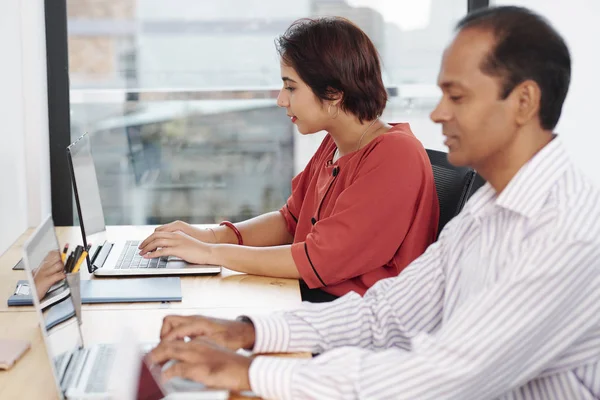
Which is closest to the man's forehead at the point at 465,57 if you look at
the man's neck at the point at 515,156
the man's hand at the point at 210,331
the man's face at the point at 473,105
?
the man's face at the point at 473,105

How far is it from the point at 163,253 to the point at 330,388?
0.94 m

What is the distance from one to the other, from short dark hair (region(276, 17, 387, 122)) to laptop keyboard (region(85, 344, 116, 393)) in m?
0.98

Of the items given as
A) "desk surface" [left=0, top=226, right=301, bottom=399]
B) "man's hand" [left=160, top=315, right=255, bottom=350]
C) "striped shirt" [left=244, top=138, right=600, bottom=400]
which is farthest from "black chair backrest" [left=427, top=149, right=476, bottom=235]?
"man's hand" [left=160, top=315, right=255, bottom=350]

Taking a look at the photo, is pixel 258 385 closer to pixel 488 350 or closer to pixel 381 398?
pixel 381 398

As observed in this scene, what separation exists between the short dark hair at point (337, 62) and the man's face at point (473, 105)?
0.79 m

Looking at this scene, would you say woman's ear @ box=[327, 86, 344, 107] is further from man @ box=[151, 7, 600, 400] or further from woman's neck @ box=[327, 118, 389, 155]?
man @ box=[151, 7, 600, 400]

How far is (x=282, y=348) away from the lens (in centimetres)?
143

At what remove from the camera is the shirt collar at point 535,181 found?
124 cm

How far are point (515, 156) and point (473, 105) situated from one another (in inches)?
4.2

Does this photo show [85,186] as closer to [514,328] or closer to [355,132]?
[355,132]

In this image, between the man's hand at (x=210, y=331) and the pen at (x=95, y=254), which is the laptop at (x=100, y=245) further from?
the man's hand at (x=210, y=331)

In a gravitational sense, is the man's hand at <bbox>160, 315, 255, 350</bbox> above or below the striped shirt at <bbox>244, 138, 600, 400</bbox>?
below

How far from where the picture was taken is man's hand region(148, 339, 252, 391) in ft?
3.96

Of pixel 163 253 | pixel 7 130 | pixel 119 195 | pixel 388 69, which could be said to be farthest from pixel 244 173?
pixel 163 253
